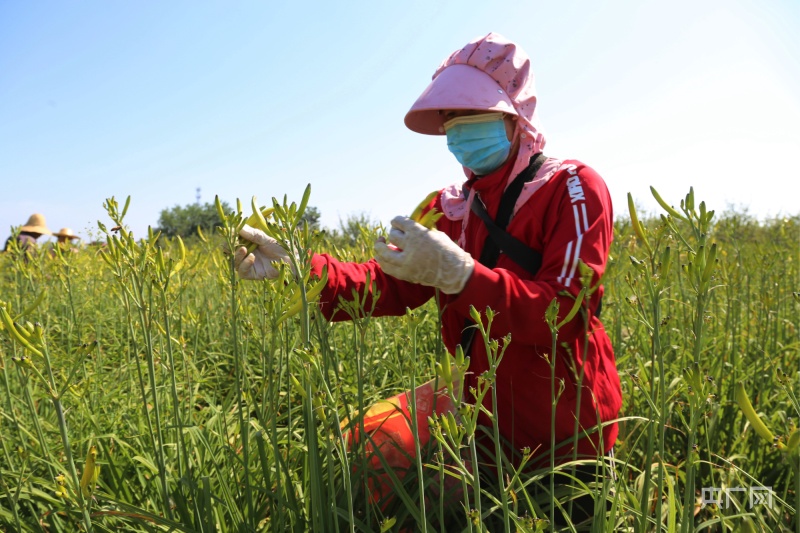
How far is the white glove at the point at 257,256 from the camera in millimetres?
1898

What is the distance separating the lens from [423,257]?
1489 millimetres

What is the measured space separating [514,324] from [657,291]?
2.06 feet

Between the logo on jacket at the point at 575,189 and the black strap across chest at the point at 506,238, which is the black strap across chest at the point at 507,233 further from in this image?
the logo on jacket at the point at 575,189

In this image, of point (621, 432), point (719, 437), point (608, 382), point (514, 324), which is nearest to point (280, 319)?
point (514, 324)

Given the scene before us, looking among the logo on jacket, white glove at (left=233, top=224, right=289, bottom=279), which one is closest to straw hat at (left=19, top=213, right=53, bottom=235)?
white glove at (left=233, top=224, right=289, bottom=279)

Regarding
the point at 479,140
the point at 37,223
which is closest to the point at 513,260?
the point at 479,140

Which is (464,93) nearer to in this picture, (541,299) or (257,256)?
(541,299)

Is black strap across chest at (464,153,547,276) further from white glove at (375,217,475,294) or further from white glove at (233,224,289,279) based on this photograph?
white glove at (233,224,289,279)

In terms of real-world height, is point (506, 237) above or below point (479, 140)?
below

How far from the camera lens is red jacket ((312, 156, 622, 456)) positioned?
5.27 feet

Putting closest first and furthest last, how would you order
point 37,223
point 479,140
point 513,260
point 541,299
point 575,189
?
1. point 541,299
2. point 575,189
3. point 513,260
4. point 479,140
5. point 37,223

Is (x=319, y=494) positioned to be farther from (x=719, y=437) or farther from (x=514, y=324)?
(x=719, y=437)

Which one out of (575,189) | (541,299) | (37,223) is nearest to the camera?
(541,299)

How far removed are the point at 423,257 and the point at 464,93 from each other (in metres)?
0.77
